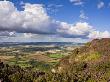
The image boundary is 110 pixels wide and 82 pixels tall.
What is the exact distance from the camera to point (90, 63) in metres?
154

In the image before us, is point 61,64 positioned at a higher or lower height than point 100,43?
lower

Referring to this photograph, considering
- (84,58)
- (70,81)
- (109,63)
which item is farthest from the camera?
(84,58)

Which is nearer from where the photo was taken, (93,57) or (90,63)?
(90,63)

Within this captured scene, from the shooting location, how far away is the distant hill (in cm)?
13275

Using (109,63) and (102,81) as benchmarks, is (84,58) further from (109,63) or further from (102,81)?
(102,81)

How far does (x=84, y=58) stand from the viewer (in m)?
167

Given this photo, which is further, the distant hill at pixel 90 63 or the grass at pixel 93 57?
the grass at pixel 93 57

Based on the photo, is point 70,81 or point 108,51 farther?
point 108,51

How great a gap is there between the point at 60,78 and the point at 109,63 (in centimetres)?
3180

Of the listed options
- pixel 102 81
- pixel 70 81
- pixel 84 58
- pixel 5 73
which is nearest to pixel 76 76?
pixel 70 81

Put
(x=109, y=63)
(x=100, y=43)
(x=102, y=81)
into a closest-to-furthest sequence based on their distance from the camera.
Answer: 1. (x=102, y=81)
2. (x=109, y=63)
3. (x=100, y=43)

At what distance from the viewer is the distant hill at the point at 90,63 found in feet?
436

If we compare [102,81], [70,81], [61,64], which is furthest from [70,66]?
[102,81]

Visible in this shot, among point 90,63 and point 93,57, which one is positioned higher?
point 93,57
